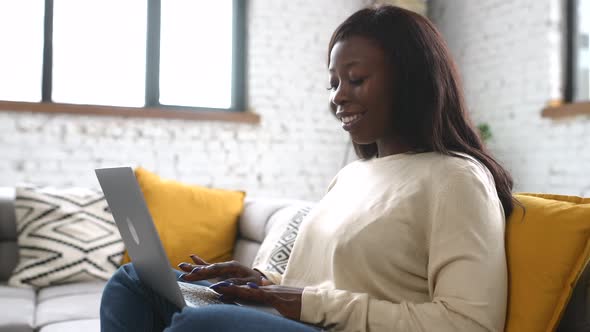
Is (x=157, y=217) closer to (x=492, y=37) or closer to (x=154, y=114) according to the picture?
(x=154, y=114)

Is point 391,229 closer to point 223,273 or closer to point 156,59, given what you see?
point 223,273

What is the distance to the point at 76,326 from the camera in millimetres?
1809

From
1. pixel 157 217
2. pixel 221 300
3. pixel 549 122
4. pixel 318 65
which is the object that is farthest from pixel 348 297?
pixel 318 65

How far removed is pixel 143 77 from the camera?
420cm

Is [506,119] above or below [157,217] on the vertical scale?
above

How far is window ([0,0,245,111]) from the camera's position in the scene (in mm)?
3910

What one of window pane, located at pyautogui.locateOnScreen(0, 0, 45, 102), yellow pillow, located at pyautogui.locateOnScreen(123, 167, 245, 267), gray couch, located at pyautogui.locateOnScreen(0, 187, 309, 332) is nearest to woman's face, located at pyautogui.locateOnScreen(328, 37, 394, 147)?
gray couch, located at pyautogui.locateOnScreen(0, 187, 309, 332)

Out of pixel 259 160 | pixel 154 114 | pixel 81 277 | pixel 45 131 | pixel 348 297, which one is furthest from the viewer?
pixel 259 160

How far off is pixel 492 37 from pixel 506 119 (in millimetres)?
603

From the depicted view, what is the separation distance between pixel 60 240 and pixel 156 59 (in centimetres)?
201

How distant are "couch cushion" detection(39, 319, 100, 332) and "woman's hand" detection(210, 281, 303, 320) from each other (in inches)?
32.9

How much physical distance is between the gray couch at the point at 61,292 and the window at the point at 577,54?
7.74ft

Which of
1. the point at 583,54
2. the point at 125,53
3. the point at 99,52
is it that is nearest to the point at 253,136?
the point at 125,53

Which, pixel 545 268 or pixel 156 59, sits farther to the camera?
pixel 156 59
